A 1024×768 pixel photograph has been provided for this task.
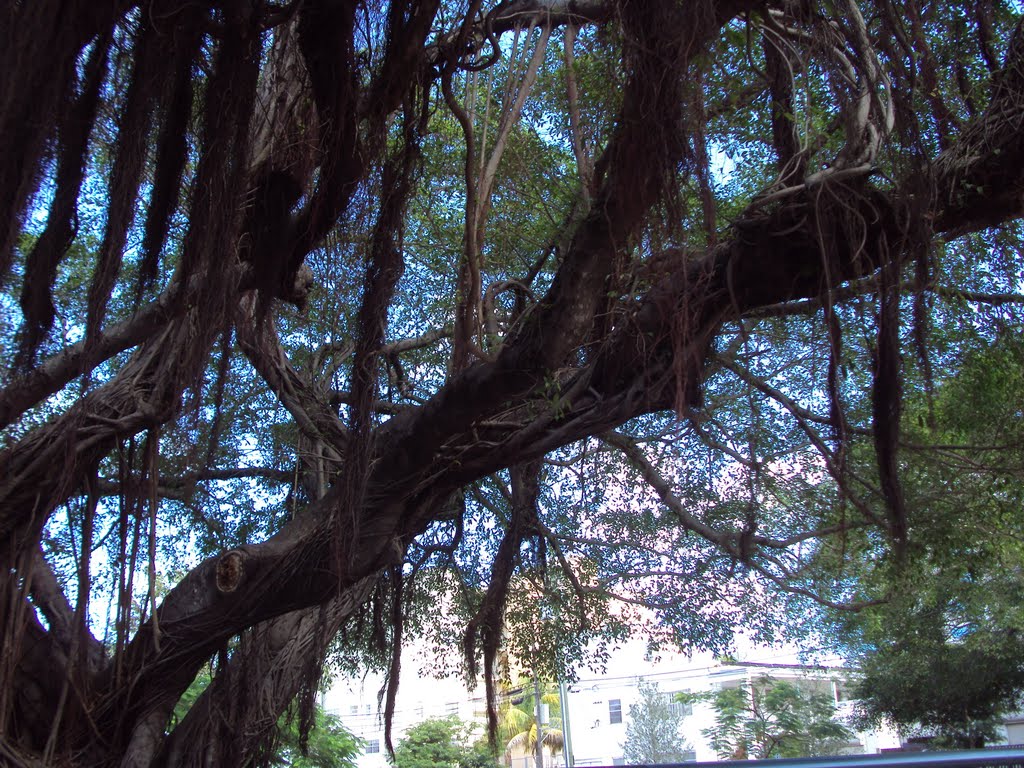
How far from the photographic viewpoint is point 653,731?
13875 mm

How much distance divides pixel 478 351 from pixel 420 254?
2542 millimetres

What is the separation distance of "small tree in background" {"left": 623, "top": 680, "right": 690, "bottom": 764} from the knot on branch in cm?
1176

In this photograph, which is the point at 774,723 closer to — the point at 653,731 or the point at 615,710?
the point at 653,731

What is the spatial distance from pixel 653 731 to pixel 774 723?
2.98 meters

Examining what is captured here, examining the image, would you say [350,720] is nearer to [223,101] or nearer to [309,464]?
[309,464]

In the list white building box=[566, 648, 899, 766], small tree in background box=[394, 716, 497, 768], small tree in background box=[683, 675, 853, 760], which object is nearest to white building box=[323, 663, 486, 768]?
small tree in background box=[394, 716, 497, 768]

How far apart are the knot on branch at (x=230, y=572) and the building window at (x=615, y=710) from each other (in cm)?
1405

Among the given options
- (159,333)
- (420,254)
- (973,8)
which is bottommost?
(159,333)

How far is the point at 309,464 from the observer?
14.5 ft

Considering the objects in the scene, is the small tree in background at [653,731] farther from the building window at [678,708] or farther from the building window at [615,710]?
the building window at [615,710]

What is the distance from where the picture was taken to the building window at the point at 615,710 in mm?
16172

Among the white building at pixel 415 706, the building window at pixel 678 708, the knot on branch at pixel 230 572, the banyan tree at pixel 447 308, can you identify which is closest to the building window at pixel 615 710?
the building window at pixel 678 708

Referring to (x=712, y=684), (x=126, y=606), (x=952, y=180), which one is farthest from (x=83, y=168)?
(x=712, y=684)

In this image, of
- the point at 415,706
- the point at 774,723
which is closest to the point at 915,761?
the point at 774,723
